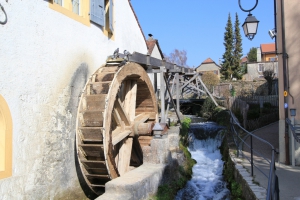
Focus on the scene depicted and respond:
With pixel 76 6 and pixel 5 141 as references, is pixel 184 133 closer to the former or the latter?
pixel 76 6

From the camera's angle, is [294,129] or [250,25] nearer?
[250,25]

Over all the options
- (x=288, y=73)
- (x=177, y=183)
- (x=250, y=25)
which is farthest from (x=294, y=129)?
(x=177, y=183)

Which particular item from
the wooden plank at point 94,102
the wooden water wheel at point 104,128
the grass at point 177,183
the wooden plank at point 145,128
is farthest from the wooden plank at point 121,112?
the grass at point 177,183

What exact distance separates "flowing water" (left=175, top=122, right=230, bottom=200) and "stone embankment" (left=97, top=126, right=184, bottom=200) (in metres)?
0.78

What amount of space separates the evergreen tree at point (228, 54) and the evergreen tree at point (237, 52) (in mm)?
547

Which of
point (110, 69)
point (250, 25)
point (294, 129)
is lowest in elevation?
point (294, 129)

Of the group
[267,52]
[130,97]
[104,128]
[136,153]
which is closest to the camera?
[104,128]

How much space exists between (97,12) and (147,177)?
147 inches

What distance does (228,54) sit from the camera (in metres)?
37.3

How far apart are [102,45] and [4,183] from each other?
150 inches

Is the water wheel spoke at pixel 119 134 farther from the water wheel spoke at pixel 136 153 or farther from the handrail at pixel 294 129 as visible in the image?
the handrail at pixel 294 129

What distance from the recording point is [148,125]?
21.4 feet

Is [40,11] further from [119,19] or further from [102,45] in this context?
[119,19]

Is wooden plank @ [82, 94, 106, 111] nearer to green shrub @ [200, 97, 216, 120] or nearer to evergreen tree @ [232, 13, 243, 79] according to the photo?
green shrub @ [200, 97, 216, 120]
